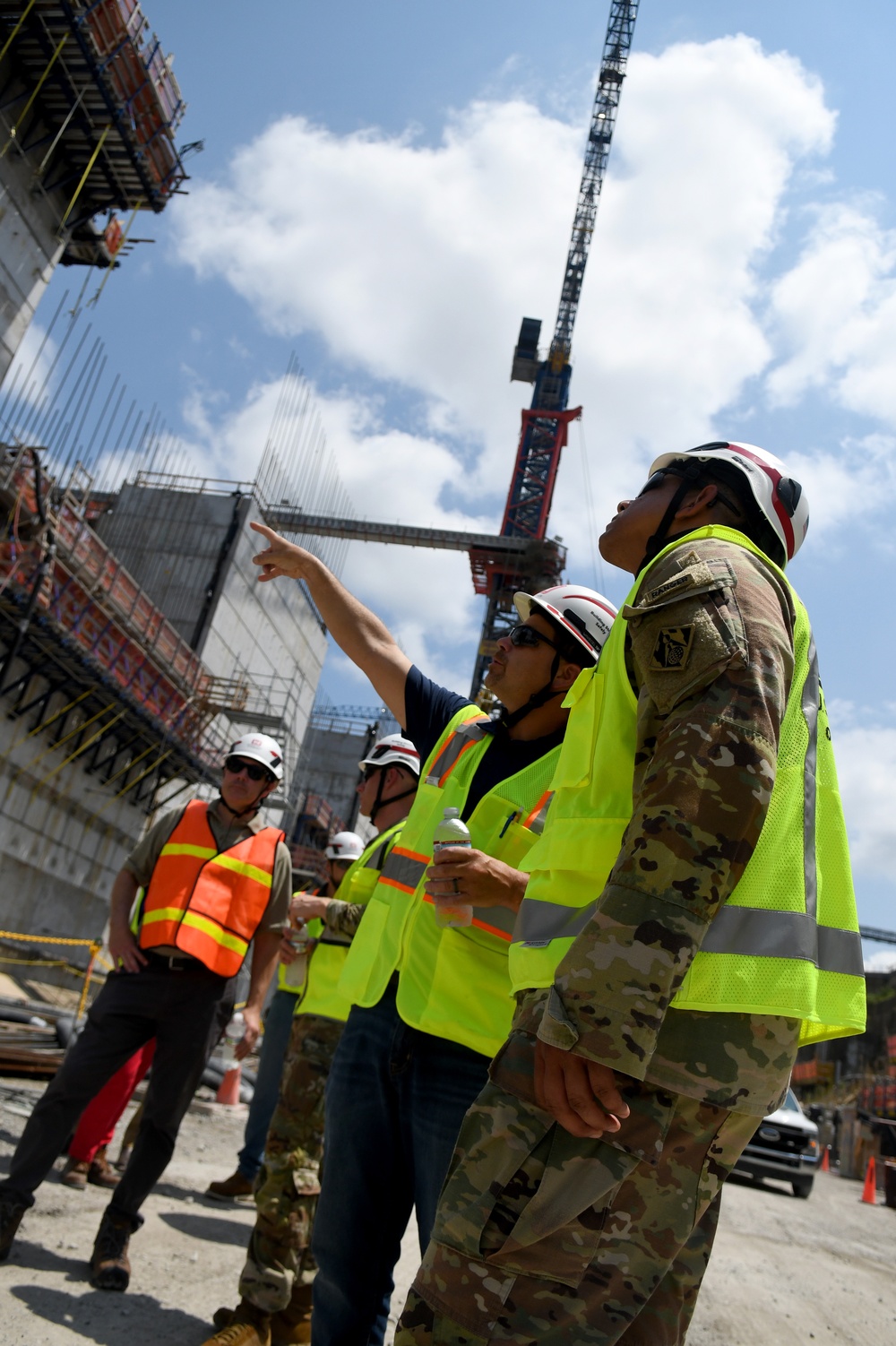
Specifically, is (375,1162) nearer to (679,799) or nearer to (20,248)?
(679,799)

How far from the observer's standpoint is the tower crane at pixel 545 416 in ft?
134

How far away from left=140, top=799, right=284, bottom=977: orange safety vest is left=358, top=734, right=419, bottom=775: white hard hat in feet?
2.43

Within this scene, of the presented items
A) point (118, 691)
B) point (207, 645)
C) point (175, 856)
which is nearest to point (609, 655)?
point (175, 856)

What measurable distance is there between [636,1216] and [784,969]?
15.3 inches

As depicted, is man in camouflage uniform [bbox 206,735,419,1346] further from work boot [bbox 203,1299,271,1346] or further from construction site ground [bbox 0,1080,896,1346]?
→ construction site ground [bbox 0,1080,896,1346]

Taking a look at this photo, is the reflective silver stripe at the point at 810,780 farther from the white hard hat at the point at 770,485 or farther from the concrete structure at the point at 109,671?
the concrete structure at the point at 109,671

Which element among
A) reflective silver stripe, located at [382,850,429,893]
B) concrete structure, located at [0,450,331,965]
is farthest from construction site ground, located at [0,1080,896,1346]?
concrete structure, located at [0,450,331,965]

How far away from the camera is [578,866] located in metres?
1.50

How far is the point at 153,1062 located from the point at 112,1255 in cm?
65

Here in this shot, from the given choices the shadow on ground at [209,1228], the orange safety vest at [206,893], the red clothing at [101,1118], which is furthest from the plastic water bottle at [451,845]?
the red clothing at [101,1118]

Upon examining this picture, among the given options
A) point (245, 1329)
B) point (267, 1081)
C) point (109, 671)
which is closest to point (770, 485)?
point (245, 1329)

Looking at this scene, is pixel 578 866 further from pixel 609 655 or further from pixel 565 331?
pixel 565 331

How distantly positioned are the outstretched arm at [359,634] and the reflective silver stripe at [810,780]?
1.31 m

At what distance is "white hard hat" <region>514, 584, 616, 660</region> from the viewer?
2.60 metres
